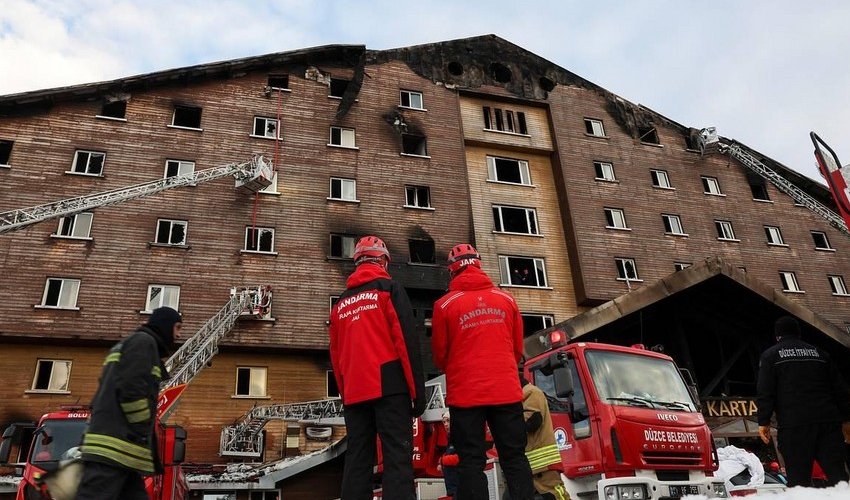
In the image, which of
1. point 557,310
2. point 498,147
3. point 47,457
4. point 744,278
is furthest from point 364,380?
point 498,147

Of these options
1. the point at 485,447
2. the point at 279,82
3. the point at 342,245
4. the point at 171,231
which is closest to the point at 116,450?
the point at 485,447

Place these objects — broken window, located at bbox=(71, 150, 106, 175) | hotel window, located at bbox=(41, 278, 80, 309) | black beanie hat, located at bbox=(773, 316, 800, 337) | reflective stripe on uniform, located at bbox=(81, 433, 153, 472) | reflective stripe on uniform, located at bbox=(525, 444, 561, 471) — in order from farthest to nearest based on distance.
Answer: broken window, located at bbox=(71, 150, 106, 175)
hotel window, located at bbox=(41, 278, 80, 309)
black beanie hat, located at bbox=(773, 316, 800, 337)
reflective stripe on uniform, located at bbox=(525, 444, 561, 471)
reflective stripe on uniform, located at bbox=(81, 433, 153, 472)

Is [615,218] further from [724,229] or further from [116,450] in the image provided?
[116,450]

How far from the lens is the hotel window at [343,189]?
2697 cm

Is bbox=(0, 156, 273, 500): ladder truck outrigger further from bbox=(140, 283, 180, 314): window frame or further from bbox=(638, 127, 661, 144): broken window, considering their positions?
bbox=(638, 127, 661, 144): broken window

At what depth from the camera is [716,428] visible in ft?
53.0

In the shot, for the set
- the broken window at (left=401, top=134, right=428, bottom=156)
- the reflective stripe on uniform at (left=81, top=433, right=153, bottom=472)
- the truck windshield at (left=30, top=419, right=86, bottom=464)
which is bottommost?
the reflective stripe on uniform at (left=81, top=433, right=153, bottom=472)

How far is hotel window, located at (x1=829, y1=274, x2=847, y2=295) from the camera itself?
32156 millimetres

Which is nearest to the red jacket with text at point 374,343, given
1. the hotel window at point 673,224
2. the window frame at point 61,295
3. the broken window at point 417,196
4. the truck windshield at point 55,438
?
the truck windshield at point 55,438

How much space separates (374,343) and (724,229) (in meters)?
32.3

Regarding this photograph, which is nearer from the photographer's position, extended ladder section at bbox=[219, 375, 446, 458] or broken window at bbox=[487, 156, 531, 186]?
extended ladder section at bbox=[219, 375, 446, 458]

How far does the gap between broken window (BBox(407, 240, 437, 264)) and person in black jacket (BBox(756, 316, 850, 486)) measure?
19833mm

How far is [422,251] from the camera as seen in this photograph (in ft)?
88.6

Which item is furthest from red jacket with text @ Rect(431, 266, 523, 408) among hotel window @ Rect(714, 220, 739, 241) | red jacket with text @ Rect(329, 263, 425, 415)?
hotel window @ Rect(714, 220, 739, 241)
